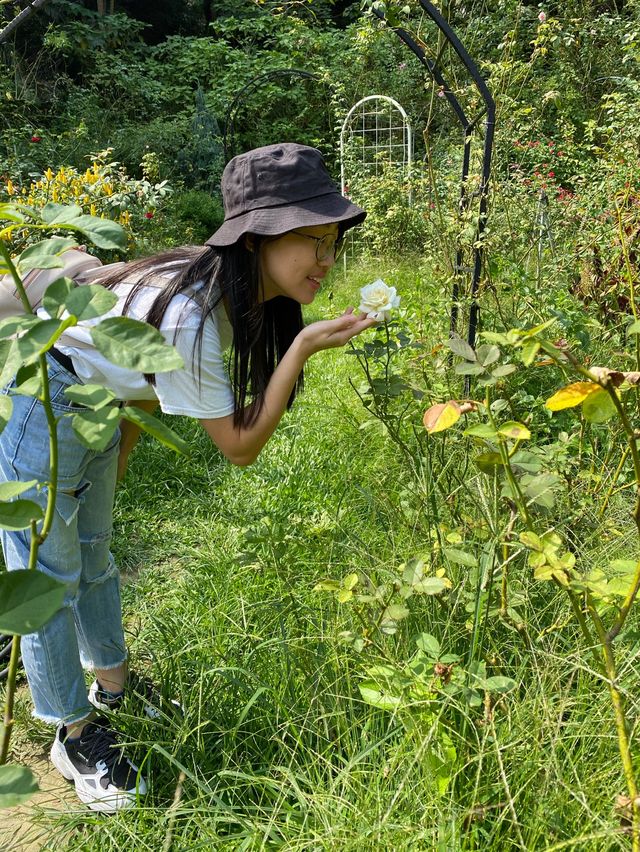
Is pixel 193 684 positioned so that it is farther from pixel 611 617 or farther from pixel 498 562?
pixel 611 617

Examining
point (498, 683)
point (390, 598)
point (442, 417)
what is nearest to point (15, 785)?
point (442, 417)

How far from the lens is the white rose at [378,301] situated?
1447 mm

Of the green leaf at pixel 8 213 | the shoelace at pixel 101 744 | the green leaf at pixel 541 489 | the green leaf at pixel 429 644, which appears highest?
the green leaf at pixel 8 213

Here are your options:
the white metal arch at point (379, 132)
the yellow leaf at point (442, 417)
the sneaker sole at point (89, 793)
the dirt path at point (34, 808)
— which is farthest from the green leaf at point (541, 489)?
the white metal arch at point (379, 132)

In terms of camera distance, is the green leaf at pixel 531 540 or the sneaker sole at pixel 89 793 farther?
the sneaker sole at pixel 89 793

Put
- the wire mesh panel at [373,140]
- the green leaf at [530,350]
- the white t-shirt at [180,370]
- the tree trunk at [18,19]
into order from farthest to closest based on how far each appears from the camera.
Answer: the wire mesh panel at [373,140], the tree trunk at [18,19], the white t-shirt at [180,370], the green leaf at [530,350]

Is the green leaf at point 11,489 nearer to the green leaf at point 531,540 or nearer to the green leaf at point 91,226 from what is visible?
the green leaf at point 91,226

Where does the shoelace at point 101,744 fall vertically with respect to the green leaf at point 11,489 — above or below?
below

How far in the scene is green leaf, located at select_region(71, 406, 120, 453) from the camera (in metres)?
0.64

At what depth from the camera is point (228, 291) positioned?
1.45 m

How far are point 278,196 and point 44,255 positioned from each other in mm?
815

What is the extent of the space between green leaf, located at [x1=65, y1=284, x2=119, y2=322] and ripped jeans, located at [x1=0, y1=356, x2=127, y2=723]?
81 centimetres

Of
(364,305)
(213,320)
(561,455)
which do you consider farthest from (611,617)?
(213,320)

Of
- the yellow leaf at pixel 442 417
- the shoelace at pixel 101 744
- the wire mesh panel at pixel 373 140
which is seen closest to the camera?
the yellow leaf at pixel 442 417
